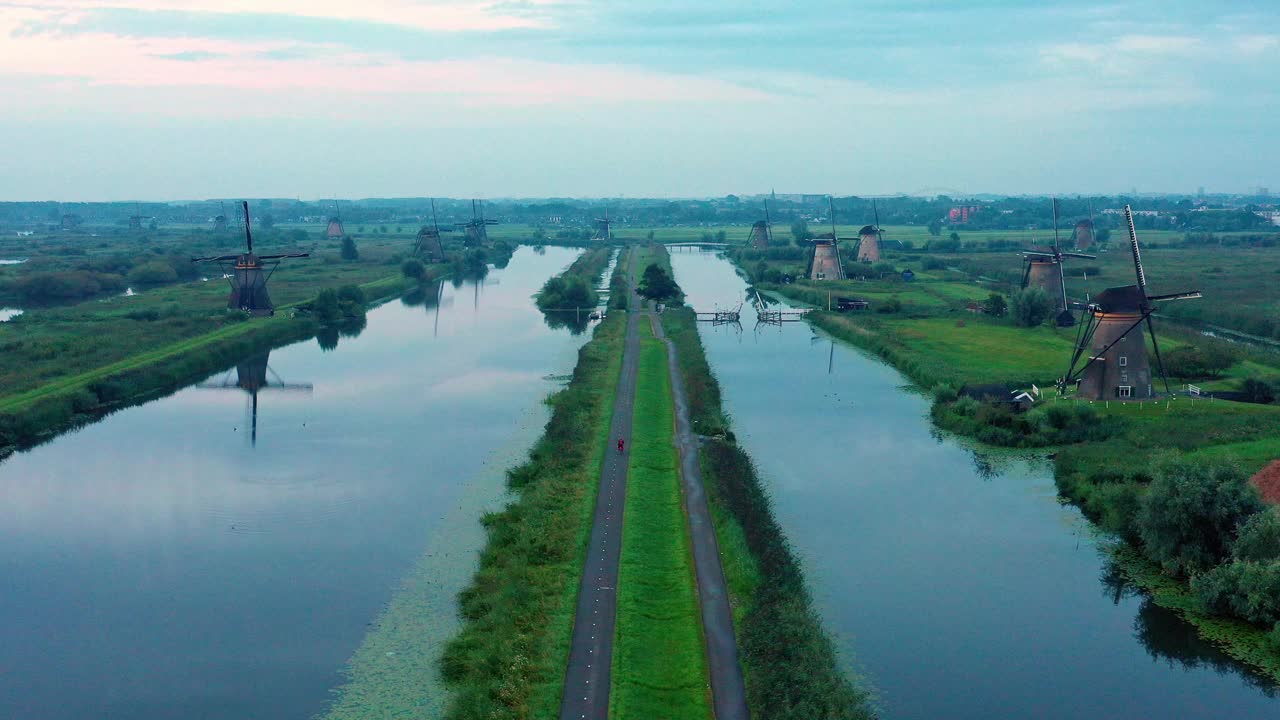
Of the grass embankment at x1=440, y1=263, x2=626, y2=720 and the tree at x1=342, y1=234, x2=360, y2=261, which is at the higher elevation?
the tree at x1=342, y1=234, x2=360, y2=261

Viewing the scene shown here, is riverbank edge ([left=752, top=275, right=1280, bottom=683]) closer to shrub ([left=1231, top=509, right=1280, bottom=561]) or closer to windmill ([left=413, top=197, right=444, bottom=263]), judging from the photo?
shrub ([left=1231, top=509, right=1280, bottom=561])

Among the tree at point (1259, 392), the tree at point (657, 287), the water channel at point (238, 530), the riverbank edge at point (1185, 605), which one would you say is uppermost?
the tree at point (657, 287)

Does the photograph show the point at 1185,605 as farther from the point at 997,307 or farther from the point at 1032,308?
the point at 997,307

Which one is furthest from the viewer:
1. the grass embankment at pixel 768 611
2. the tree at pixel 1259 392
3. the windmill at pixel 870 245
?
the windmill at pixel 870 245

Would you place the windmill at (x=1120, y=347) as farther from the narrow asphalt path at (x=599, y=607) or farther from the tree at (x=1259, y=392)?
the narrow asphalt path at (x=599, y=607)

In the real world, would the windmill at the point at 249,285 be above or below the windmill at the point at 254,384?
above

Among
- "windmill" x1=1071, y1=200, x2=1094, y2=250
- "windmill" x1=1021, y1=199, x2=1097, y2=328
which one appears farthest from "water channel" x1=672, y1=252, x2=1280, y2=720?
"windmill" x1=1071, y1=200, x2=1094, y2=250

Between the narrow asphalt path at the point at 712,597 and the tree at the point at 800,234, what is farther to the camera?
the tree at the point at 800,234

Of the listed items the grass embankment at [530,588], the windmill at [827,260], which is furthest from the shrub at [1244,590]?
the windmill at [827,260]
